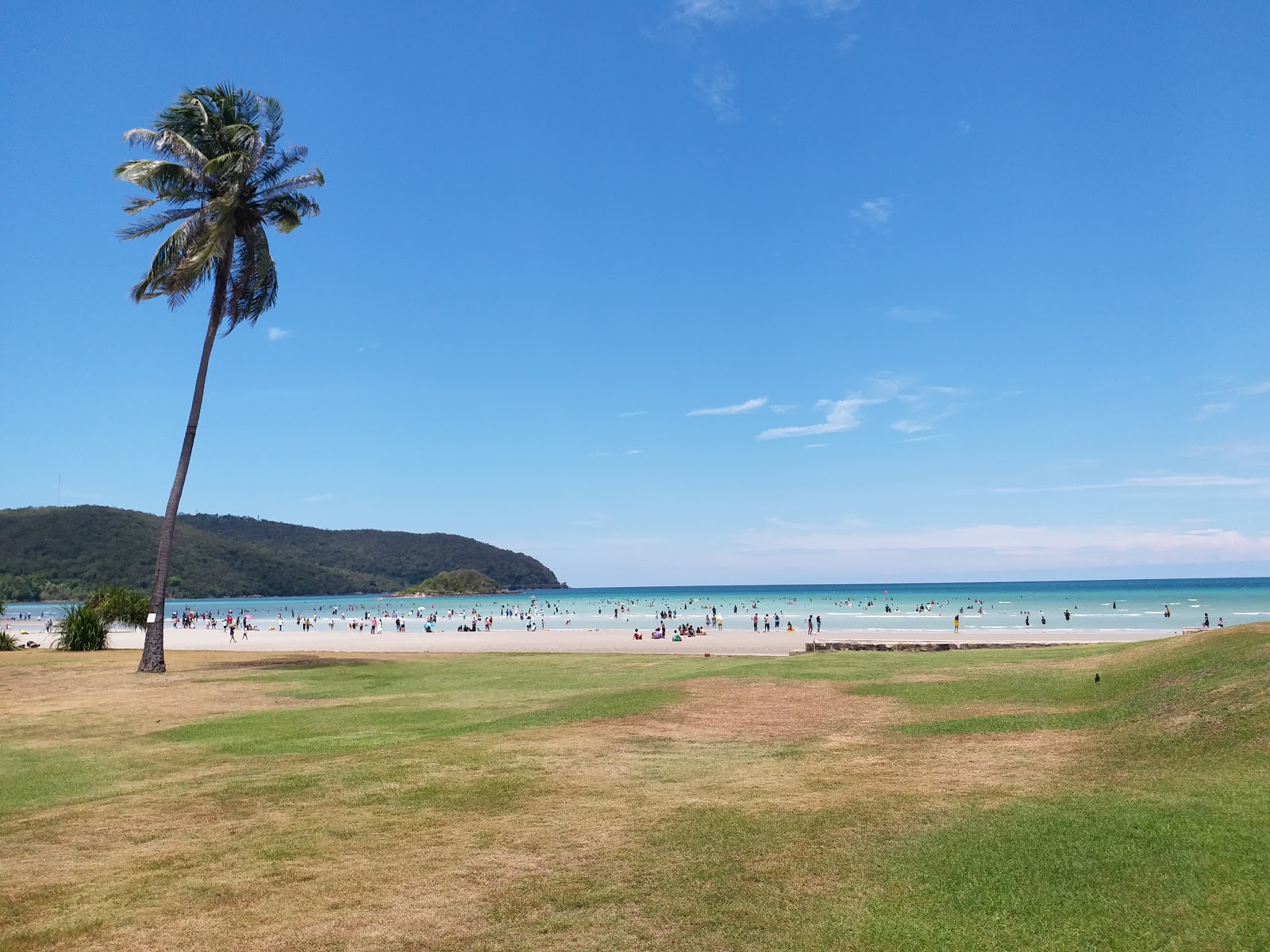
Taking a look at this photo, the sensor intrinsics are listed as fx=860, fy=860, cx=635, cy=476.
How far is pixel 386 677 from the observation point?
25.4 meters

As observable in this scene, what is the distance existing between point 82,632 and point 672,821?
1482 inches

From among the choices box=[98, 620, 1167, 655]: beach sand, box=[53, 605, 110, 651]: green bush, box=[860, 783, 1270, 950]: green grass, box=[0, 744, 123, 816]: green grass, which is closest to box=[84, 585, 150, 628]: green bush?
box=[98, 620, 1167, 655]: beach sand

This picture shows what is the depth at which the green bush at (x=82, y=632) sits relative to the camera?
3756 cm

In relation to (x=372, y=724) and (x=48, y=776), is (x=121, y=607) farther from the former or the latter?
(x=48, y=776)

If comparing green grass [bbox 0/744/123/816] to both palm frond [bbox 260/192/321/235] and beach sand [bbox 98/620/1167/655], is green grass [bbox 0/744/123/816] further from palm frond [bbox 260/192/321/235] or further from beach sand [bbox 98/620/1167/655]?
beach sand [bbox 98/620/1167/655]

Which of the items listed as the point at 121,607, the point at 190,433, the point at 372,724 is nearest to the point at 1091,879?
the point at 372,724

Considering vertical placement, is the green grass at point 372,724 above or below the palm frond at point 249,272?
below

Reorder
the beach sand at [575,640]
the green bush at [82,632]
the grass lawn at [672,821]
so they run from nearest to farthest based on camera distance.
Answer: the grass lawn at [672,821]
the green bush at [82,632]
the beach sand at [575,640]

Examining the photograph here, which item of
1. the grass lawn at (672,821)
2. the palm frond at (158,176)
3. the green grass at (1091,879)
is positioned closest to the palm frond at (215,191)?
the palm frond at (158,176)

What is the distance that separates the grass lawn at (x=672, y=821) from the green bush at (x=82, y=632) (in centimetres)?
2205

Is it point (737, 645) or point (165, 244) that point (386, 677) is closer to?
point (165, 244)

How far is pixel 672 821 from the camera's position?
924 centimetres

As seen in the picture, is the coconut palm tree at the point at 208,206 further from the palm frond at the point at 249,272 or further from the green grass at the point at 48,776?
the green grass at the point at 48,776

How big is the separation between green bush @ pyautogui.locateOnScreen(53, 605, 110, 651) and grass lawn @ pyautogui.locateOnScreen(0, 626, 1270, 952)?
72.4 ft
